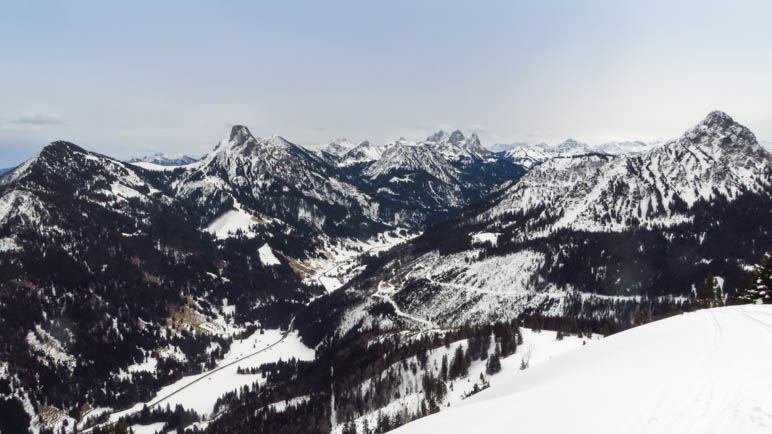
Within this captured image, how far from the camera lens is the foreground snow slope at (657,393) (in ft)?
57.4

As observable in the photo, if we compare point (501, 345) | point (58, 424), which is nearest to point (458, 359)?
point (501, 345)

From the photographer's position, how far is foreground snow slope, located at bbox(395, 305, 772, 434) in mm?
17484

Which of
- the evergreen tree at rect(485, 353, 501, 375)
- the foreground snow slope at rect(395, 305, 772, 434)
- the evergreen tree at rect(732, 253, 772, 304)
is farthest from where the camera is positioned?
the evergreen tree at rect(485, 353, 501, 375)

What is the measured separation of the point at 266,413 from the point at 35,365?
412ft

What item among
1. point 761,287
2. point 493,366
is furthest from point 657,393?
point 493,366

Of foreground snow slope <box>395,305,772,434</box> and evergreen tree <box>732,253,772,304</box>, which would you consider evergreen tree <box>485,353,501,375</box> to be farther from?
foreground snow slope <box>395,305,772,434</box>

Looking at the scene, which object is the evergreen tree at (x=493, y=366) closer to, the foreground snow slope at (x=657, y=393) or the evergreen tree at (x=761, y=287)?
the evergreen tree at (x=761, y=287)

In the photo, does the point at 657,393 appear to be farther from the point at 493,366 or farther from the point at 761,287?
the point at 493,366

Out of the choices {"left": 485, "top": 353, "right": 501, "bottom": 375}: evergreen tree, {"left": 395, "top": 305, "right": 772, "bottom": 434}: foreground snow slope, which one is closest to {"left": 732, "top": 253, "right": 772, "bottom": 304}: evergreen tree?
{"left": 395, "top": 305, "right": 772, "bottom": 434}: foreground snow slope

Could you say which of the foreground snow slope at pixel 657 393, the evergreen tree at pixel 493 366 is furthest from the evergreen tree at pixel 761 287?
the evergreen tree at pixel 493 366

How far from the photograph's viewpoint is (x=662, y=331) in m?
39.5

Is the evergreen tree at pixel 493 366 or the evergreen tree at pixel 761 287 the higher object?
the evergreen tree at pixel 761 287

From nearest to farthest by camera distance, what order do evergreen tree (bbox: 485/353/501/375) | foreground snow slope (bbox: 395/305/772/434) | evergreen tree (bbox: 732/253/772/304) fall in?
foreground snow slope (bbox: 395/305/772/434), evergreen tree (bbox: 732/253/772/304), evergreen tree (bbox: 485/353/501/375)

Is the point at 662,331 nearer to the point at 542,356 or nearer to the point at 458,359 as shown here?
the point at 542,356
